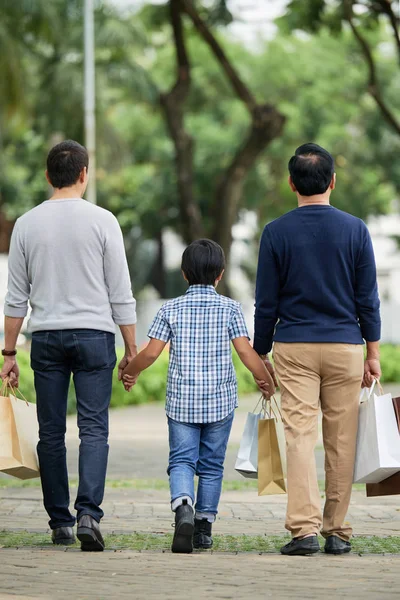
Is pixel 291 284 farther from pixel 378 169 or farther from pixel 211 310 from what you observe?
pixel 378 169

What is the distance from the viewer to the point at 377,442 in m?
5.60

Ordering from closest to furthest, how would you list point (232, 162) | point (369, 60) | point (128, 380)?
point (128, 380), point (369, 60), point (232, 162)

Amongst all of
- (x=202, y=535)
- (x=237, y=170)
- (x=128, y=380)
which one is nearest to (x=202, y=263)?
(x=128, y=380)

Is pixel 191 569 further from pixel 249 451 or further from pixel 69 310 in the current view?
pixel 69 310

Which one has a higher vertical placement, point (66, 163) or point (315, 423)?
point (66, 163)

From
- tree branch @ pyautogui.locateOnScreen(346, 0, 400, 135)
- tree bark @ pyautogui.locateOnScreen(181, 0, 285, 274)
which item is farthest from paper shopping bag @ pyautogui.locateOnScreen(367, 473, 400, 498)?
tree bark @ pyautogui.locateOnScreen(181, 0, 285, 274)

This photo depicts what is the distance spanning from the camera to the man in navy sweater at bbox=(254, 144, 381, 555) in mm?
5738

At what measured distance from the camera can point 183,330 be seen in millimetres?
5918

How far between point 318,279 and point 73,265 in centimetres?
119

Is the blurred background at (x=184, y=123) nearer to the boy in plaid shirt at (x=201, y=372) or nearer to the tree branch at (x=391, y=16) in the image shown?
the tree branch at (x=391, y=16)

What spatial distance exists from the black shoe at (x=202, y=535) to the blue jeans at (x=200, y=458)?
55 mm

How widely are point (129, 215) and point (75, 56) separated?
9115 millimetres

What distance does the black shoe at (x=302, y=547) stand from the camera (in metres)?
5.63

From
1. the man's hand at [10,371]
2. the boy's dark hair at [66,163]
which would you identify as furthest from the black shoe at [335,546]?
the boy's dark hair at [66,163]
